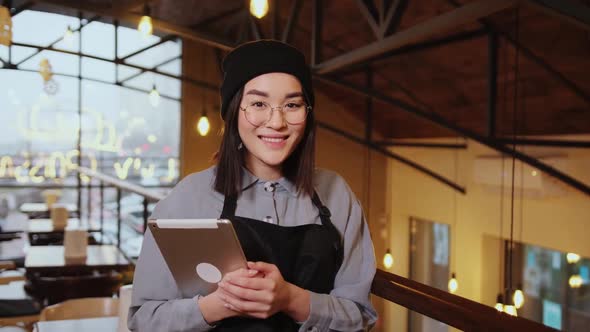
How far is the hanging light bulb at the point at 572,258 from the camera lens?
7090 mm

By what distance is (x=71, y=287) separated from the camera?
11.5 feet

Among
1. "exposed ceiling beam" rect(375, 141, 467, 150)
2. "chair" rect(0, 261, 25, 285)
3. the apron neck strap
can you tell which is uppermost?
"exposed ceiling beam" rect(375, 141, 467, 150)

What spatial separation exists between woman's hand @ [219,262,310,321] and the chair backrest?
188 centimetres

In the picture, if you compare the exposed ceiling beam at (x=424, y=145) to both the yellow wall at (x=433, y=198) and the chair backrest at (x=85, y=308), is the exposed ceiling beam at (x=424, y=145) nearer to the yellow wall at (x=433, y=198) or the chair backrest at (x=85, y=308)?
the yellow wall at (x=433, y=198)

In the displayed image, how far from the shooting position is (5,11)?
3.76 m

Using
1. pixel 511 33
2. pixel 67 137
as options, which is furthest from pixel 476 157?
pixel 67 137

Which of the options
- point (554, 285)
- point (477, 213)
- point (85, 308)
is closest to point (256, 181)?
point (85, 308)

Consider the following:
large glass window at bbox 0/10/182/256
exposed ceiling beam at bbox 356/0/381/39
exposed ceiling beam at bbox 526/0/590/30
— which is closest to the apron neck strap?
exposed ceiling beam at bbox 526/0/590/30

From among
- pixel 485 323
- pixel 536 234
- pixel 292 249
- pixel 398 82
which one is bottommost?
pixel 536 234

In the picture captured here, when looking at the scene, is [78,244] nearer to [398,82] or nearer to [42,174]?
[398,82]

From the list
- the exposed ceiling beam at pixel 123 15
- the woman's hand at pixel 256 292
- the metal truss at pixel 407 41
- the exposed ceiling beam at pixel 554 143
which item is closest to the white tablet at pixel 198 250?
the woman's hand at pixel 256 292

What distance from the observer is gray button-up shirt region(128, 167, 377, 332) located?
1211 mm

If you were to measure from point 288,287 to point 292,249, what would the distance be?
12 centimetres

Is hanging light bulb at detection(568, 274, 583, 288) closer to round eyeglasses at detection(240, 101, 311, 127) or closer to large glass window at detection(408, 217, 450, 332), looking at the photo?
large glass window at detection(408, 217, 450, 332)
